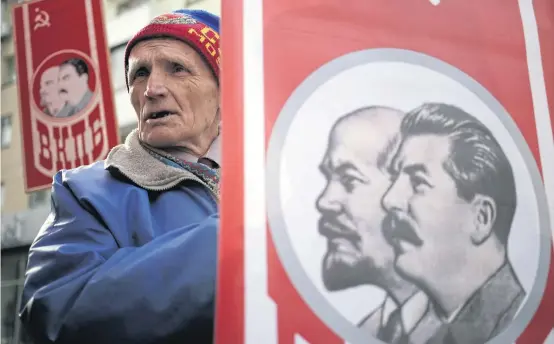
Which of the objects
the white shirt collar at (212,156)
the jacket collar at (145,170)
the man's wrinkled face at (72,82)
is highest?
the man's wrinkled face at (72,82)

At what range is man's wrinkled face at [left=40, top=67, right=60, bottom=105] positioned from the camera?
3.87m

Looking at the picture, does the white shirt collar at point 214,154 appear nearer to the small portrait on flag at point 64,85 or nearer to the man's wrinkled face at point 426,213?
the man's wrinkled face at point 426,213

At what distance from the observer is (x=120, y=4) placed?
10.4 metres

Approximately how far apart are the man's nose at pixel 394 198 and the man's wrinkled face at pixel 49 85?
10.5ft

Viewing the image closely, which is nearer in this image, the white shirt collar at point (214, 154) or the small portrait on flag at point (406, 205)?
Result: the small portrait on flag at point (406, 205)

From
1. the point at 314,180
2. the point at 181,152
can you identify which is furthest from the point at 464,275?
the point at 181,152

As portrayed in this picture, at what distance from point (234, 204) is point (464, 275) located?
32 centimetres

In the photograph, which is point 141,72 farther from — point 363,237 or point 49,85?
point 49,85

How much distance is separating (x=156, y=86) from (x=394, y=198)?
2.06 feet

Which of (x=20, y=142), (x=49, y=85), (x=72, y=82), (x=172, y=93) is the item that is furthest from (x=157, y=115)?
(x=20, y=142)

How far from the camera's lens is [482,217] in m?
0.98

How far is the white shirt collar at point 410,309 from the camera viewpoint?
2.89ft

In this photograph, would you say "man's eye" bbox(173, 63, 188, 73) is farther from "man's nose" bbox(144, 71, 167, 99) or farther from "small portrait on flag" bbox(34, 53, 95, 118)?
"small portrait on flag" bbox(34, 53, 95, 118)

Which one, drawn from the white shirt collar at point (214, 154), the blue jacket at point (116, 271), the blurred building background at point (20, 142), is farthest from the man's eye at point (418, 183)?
the blurred building background at point (20, 142)
